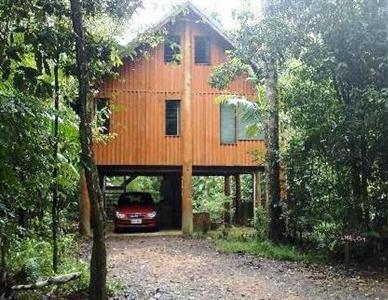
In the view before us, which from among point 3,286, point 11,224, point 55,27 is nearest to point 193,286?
point 3,286

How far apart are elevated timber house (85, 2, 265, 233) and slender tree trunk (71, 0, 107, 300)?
1272cm

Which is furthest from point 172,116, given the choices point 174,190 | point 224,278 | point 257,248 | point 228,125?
point 224,278

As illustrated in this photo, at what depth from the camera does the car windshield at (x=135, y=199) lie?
21706mm

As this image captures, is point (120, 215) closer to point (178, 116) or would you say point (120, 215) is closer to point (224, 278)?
point (178, 116)

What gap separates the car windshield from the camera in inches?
855

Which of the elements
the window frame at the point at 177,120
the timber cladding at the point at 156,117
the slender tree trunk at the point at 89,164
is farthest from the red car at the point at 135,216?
the slender tree trunk at the point at 89,164

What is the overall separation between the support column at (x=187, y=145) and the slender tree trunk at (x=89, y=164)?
12697 millimetres

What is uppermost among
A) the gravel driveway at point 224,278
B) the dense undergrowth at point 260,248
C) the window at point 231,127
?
the window at point 231,127

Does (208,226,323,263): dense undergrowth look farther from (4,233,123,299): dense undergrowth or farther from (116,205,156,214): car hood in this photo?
(4,233,123,299): dense undergrowth

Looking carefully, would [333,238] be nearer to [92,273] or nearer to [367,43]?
[367,43]

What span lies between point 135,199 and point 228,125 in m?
4.82

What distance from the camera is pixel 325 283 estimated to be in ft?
32.0

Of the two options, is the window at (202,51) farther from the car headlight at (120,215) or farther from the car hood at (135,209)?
the car headlight at (120,215)

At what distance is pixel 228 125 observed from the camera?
20.8 meters
